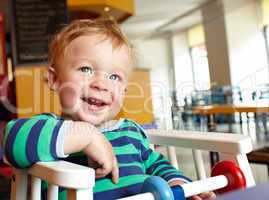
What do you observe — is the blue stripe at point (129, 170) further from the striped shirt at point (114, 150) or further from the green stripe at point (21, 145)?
the green stripe at point (21, 145)

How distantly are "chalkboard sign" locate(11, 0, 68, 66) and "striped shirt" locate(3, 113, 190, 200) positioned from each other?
115 cm

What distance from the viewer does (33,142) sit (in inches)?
17.8

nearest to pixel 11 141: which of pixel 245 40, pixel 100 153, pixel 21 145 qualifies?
pixel 21 145

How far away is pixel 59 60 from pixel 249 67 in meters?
6.74

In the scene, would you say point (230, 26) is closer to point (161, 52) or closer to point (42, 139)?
point (161, 52)

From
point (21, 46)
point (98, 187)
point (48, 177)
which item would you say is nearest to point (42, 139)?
point (48, 177)

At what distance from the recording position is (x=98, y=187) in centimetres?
61

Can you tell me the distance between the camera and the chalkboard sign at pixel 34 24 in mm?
1785

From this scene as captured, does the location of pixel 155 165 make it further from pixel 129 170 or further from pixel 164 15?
pixel 164 15

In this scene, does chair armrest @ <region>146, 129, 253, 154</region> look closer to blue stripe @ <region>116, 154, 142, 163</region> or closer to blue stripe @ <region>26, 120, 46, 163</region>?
blue stripe @ <region>116, 154, 142, 163</region>

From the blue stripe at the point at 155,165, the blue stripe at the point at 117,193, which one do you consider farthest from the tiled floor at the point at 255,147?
the blue stripe at the point at 117,193

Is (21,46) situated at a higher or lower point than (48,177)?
higher

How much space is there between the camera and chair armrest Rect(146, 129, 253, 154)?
59cm

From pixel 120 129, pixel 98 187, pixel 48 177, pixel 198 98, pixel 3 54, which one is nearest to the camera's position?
pixel 48 177
